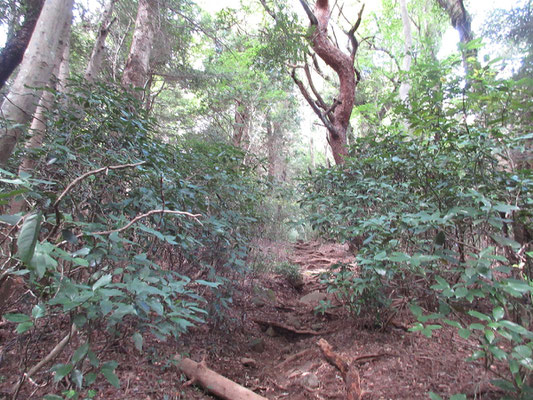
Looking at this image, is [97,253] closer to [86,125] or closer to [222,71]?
[86,125]

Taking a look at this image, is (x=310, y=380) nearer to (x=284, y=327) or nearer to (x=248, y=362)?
(x=248, y=362)

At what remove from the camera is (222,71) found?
9102 mm

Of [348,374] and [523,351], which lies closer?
[523,351]

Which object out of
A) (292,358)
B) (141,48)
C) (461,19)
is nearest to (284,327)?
(292,358)

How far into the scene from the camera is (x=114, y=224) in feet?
5.29

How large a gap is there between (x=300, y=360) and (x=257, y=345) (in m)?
0.58

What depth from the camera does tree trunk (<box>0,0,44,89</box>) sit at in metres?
4.00

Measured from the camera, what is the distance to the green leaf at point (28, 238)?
771 millimetres

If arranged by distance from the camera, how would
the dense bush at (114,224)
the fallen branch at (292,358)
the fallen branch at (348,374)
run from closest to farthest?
1. the dense bush at (114,224)
2. the fallen branch at (348,374)
3. the fallen branch at (292,358)

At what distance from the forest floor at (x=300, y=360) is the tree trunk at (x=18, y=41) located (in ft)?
12.7

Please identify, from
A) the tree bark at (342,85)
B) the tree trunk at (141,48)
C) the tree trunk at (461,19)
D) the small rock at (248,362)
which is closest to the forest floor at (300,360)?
the small rock at (248,362)

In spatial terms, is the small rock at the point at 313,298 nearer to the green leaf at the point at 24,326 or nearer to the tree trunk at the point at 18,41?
the green leaf at the point at 24,326

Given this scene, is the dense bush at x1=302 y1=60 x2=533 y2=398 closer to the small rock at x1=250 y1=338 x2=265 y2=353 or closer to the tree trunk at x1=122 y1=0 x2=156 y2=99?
the small rock at x1=250 y1=338 x2=265 y2=353

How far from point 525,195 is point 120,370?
312 cm
